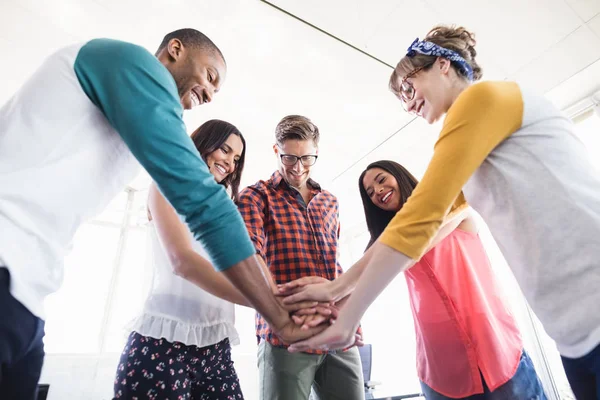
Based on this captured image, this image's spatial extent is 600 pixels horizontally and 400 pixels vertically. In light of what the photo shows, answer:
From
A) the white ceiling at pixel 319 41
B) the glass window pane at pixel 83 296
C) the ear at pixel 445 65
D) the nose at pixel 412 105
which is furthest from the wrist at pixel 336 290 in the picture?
the glass window pane at pixel 83 296

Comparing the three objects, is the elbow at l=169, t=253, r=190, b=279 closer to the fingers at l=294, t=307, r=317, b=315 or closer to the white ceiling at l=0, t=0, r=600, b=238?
the fingers at l=294, t=307, r=317, b=315

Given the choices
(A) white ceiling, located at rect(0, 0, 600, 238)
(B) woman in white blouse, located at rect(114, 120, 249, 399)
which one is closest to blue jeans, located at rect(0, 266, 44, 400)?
(B) woman in white blouse, located at rect(114, 120, 249, 399)

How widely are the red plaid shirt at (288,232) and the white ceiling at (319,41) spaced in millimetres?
1528

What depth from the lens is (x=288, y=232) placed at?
1.33 meters

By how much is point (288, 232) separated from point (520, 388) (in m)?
0.96

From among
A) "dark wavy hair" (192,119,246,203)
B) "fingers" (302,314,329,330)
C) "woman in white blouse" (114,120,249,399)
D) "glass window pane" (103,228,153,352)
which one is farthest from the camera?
"glass window pane" (103,228,153,352)

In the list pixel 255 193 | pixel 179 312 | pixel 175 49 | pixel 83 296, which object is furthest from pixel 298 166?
pixel 83 296

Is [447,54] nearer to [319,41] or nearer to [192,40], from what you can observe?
[192,40]

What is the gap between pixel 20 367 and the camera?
61cm

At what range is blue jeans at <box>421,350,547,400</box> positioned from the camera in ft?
3.40

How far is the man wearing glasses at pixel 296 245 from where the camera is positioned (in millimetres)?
1091

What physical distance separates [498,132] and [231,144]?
0.99 m

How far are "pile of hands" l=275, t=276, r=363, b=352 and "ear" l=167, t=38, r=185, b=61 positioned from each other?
0.85 meters

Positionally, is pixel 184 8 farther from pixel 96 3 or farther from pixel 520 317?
pixel 520 317
